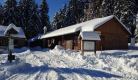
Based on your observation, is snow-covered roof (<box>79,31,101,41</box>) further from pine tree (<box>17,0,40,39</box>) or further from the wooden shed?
pine tree (<box>17,0,40,39</box>)

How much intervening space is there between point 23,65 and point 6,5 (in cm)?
3279

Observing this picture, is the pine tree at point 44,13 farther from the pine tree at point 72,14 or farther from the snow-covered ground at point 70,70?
the snow-covered ground at point 70,70

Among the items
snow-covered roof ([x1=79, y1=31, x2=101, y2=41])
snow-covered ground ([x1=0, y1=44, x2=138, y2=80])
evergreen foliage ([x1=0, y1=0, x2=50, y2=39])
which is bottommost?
snow-covered ground ([x1=0, y1=44, x2=138, y2=80])

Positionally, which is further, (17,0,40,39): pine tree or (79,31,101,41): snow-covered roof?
(17,0,40,39): pine tree

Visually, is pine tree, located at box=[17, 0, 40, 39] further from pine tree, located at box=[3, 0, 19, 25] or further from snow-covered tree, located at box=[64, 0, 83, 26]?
snow-covered tree, located at box=[64, 0, 83, 26]

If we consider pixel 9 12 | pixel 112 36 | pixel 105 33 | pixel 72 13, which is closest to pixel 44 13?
pixel 72 13

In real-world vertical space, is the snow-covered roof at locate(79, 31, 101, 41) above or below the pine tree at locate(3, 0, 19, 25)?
below

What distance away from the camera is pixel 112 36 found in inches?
650

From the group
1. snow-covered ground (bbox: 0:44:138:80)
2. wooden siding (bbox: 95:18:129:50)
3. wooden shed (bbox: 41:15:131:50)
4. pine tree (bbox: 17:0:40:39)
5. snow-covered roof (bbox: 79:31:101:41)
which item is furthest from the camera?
pine tree (bbox: 17:0:40:39)

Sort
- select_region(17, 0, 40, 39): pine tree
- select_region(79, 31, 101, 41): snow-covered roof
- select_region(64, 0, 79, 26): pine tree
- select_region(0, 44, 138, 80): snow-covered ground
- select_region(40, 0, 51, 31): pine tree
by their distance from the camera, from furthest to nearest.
A: select_region(40, 0, 51, 31): pine tree, select_region(64, 0, 79, 26): pine tree, select_region(17, 0, 40, 39): pine tree, select_region(79, 31, 101, 41): snow-covered roof, select_region(0, 44, 138, 80): snow-covered ground

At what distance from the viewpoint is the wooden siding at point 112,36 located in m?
15.5

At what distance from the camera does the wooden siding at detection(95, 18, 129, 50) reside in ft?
51.0

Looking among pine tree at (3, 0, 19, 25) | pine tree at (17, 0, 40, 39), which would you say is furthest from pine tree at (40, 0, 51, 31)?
pine tree at (3, 0, 19, 25)

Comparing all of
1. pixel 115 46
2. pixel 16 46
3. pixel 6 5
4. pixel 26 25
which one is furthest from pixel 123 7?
pixel 6 5
